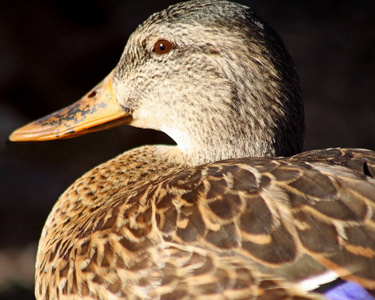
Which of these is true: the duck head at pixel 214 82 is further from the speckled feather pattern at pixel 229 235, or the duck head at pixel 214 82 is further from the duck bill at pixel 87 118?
the speckled feather pattern at pixel 229 235

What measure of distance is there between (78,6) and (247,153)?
1922 mm

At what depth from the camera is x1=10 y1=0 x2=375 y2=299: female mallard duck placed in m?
1.46

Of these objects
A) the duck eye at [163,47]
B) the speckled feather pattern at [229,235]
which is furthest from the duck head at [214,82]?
the speckled feather pattern at [229,235]

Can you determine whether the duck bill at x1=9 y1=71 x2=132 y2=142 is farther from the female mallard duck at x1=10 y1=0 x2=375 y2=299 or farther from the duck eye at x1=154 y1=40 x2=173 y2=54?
the duck eye at x1=154 y1=40 x2=173 y2=54

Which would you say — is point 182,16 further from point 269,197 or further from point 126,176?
point 269,197

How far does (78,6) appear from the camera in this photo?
3.54 meters

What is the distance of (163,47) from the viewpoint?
2.09 metres

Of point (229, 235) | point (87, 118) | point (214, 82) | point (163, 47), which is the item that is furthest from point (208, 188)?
point (87, 118)

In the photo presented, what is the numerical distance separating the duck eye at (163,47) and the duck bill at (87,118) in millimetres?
277

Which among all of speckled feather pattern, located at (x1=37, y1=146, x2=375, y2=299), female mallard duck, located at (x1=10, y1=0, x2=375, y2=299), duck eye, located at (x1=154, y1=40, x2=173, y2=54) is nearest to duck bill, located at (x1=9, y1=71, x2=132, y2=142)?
female mallard duck, located at (x1=10, y1=0, x2=375, y2=299)

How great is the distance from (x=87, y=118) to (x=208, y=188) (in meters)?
0.83

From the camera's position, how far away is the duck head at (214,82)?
1.96 m

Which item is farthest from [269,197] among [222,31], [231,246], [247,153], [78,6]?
[78,6]

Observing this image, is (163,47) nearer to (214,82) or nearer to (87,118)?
(214,82)
